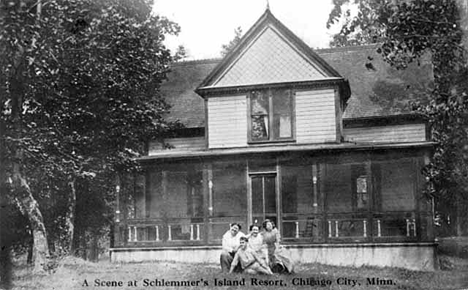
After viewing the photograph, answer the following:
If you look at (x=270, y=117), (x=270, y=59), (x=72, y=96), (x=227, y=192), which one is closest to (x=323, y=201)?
(x=270, y=117)

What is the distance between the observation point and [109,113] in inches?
809

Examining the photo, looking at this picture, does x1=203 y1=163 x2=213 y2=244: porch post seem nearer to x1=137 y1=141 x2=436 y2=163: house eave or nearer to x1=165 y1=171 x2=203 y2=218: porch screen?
x1=137 y1=141 x2=436 y2=163: house eave

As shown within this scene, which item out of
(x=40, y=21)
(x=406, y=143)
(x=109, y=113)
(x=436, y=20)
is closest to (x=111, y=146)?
(x=109, y=113)

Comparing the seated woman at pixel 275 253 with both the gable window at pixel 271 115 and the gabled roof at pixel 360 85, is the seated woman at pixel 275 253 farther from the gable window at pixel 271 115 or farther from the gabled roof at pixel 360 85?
the gabled roof at pixel 360 85

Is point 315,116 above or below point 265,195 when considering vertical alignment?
above

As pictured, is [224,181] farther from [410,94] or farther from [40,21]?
[40,21]

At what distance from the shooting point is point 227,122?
2159 centimetres

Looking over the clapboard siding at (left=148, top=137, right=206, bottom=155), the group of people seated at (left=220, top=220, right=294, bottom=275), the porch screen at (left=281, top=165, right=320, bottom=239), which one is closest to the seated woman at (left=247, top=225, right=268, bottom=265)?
the group of people seated at (left=220, top=220, right=294, bottom=275)

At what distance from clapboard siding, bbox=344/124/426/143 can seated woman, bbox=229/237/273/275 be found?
8346 mm

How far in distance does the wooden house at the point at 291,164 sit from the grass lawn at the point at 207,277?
1160 mm

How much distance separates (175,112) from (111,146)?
174 inches

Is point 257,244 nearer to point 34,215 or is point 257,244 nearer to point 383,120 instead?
point 34,215

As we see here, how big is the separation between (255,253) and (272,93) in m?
6.94

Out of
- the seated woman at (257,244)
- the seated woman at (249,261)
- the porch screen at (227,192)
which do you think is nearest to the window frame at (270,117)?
the porch screen at (227,192)
